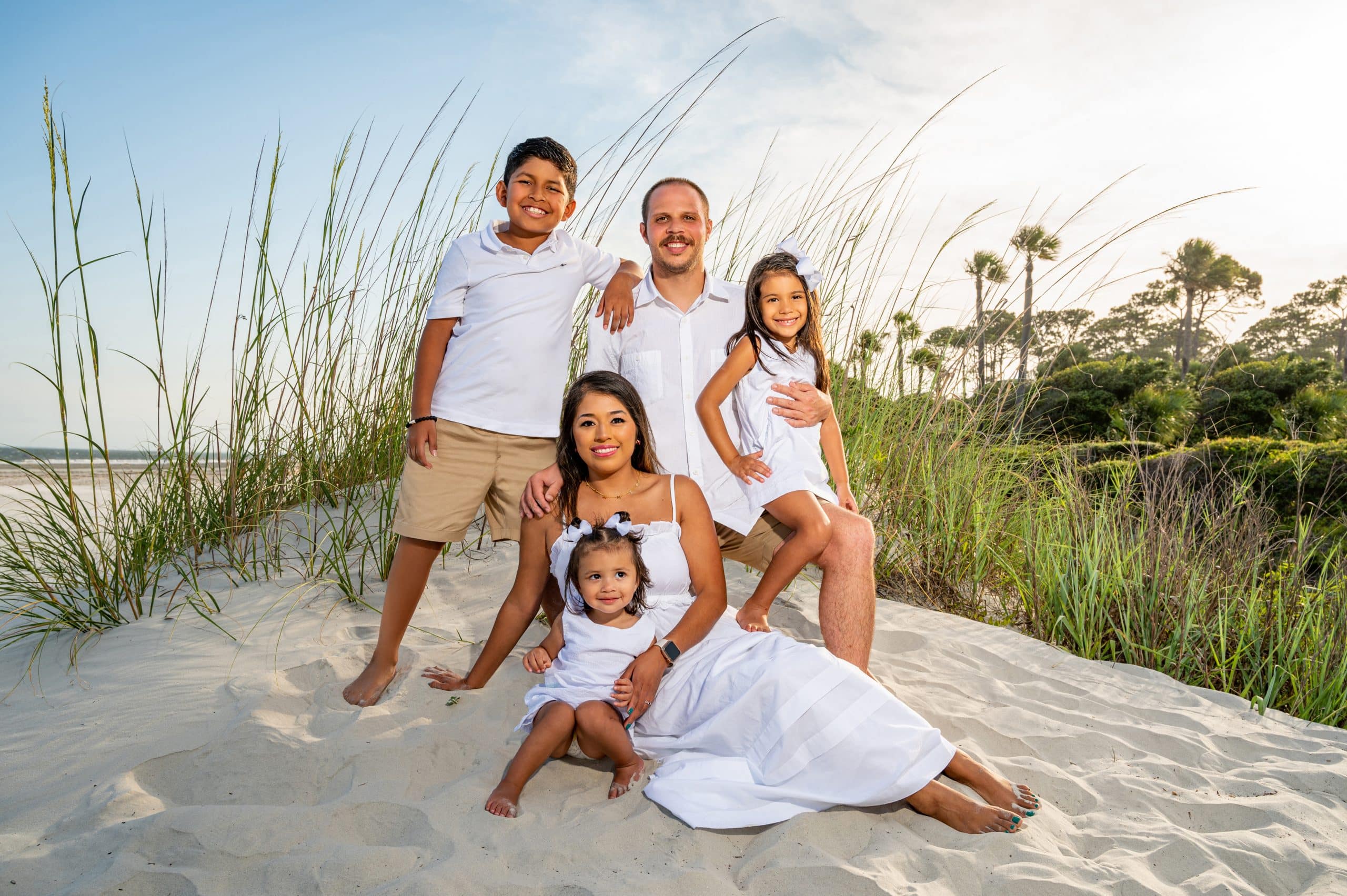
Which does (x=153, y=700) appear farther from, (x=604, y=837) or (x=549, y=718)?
(x=604, y=837)

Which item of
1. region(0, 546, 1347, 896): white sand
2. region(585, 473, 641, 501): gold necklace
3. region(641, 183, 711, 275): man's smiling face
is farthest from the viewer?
region(641, 183, 711, 275): man's smiling face

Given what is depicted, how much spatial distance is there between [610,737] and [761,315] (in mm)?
1406

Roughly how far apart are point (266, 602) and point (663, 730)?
72.8 inches

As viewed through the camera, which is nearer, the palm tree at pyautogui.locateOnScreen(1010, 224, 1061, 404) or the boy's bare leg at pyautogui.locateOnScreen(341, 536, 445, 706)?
the boy's bare leg at pyautogui.locateOnScreen(341, 536, 445, 706)

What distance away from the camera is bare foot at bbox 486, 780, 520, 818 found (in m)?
1.90

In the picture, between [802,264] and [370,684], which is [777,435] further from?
[370,684]

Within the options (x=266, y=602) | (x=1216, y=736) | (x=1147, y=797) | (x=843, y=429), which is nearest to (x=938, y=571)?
(x=843, y=429)

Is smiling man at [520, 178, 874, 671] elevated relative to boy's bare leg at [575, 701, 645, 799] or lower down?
elevated

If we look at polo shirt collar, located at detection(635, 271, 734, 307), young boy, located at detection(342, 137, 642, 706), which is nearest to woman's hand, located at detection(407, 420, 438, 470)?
young boy, located at detection(342, 137, 642, 706)

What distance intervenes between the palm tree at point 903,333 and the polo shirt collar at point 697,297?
191cm

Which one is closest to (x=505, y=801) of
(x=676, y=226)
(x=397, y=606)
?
(x=397, y=606)

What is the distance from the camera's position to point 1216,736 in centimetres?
262

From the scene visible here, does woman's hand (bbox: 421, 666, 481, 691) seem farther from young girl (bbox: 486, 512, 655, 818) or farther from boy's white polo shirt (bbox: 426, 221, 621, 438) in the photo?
boy's white polo shirt (bbox: 426, 221, 621, 438)

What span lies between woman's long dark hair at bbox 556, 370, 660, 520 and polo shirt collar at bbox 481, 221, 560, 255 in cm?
58
